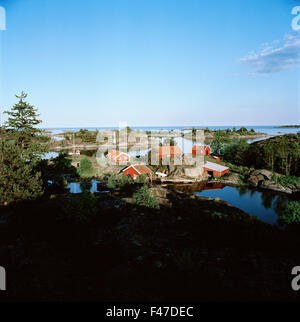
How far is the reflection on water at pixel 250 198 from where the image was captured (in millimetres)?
23284

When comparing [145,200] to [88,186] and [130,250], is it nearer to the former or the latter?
[130,250]

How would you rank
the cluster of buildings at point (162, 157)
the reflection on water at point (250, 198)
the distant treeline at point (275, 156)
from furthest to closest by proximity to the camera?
1. the distant treeline at point (275, 156)
2. the cluster of buildings at point (162, 157)
3. the reflection on water at point (250, 198)

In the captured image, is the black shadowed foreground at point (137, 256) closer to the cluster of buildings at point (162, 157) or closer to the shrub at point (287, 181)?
the cluster of buildings at point (162, 157)

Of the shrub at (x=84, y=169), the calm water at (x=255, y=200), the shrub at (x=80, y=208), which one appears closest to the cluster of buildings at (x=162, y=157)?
the calm water at (x=255, y=200)

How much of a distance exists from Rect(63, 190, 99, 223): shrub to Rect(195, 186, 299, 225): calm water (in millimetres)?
18479

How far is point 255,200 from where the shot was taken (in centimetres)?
2798

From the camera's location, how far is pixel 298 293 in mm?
6473

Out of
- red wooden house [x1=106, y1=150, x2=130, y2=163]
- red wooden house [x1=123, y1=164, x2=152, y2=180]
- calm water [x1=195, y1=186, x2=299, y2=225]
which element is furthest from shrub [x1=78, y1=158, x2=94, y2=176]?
calm water [x1=195, y1=186, x2=299, y2=225]

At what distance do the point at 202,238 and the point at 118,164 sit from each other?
37.6m

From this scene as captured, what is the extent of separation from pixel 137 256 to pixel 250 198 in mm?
25464

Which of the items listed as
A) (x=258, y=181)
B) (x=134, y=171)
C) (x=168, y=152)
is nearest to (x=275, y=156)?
(x=258, y=181)
